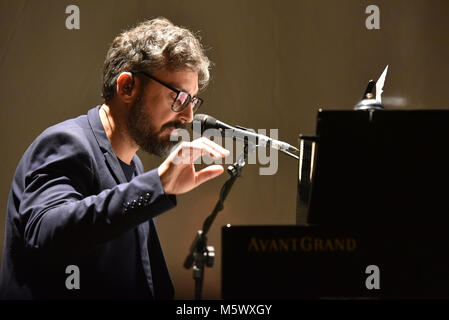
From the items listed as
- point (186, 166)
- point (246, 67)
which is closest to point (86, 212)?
point (186, 166)

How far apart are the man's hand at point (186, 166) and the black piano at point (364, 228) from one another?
0.55ft

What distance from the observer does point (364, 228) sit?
845 mm

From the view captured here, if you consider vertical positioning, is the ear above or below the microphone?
above

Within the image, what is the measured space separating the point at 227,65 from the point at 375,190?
1.85 metres

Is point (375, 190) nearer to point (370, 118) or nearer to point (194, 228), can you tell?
point (370, 118)

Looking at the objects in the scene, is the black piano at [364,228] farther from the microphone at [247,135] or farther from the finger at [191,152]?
the microphone at [247,135]

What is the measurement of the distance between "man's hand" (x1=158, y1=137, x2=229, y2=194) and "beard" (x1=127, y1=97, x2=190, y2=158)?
40 cm

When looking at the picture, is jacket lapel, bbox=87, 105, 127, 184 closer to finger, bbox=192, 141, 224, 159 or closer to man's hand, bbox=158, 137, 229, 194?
man's hand, bbox=158, 137, 229, 194

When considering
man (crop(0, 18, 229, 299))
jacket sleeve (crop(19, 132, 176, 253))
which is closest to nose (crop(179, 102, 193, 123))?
man (crop(0, 18, 229, 299))

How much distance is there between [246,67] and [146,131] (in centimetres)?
135

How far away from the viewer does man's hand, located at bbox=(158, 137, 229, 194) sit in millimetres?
909

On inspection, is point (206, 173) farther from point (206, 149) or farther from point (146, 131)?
point (146, 131)

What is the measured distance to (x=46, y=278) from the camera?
→ 1.19 metres

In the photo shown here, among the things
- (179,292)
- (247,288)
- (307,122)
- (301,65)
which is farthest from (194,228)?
(247,288)
